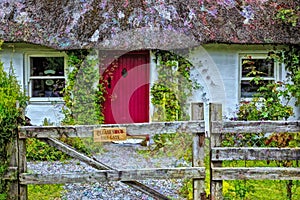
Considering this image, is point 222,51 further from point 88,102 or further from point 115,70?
point 88,102

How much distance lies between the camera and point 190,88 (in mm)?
10672

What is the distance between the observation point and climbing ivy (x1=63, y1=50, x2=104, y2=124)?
34.0 feet

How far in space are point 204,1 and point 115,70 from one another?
104 inches

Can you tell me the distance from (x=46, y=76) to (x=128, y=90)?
202cm

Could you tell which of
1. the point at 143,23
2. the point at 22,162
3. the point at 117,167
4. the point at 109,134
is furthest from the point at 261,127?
the point at 143,23

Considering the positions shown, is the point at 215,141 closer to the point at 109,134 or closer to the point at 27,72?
the point at 109,134

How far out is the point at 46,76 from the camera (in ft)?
36.9

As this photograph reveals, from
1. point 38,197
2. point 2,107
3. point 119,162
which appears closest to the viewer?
point 2,107

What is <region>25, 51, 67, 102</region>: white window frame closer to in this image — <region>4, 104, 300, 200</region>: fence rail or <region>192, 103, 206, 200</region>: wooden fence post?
<region>4, 104, 300, 200</region>: fence rail

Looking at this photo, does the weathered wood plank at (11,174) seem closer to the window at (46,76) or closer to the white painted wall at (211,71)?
the white painted wall at (211,71)

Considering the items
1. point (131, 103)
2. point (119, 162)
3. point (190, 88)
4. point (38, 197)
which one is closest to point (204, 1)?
point (190, 88)

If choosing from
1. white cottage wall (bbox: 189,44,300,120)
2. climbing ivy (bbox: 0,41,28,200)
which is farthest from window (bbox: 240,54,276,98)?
climbing ivy (bbox: 0,41,28,200)

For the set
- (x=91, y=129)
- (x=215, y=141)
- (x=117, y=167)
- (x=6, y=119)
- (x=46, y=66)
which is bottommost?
(x=117, y=167)

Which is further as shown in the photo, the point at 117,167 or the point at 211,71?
the point at 211,71
